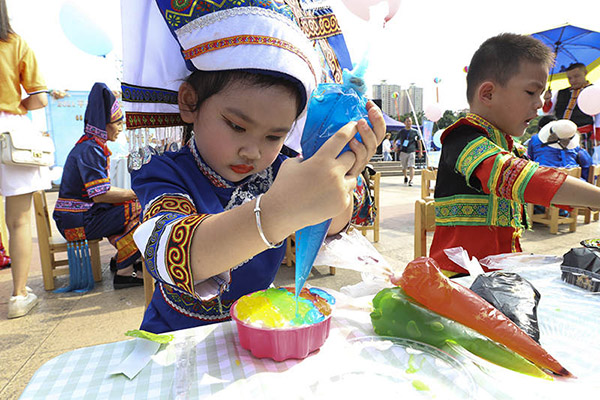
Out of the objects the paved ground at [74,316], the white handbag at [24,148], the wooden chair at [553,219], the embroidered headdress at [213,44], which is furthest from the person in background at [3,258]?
the wooden chair at [553,219]

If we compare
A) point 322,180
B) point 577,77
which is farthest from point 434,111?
point 322,180

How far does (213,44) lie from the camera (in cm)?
79

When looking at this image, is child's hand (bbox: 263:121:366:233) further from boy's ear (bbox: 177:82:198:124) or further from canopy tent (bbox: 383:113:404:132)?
boy's ear (bbox: 177:82:198:124)

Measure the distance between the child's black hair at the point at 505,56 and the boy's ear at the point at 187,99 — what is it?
1.41m

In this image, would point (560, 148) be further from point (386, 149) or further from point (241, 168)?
point (386, 149)

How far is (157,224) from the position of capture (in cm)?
74

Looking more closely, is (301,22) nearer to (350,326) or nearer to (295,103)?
(295,103)

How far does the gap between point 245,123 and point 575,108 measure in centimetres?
678

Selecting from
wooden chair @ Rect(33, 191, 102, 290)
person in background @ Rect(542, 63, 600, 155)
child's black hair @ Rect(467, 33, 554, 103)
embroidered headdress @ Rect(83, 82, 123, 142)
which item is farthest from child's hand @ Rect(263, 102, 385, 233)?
person in background @ Rect(542, 63, 600, 155)

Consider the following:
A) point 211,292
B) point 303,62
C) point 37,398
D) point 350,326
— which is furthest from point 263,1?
point 37,398

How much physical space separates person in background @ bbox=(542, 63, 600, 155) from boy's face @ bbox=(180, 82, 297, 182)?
6.16 metres

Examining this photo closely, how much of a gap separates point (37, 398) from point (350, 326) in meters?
0.62

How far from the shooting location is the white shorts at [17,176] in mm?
2486

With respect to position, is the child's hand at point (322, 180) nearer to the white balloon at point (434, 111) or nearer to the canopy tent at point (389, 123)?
the canopy tent at point (389, 123)
